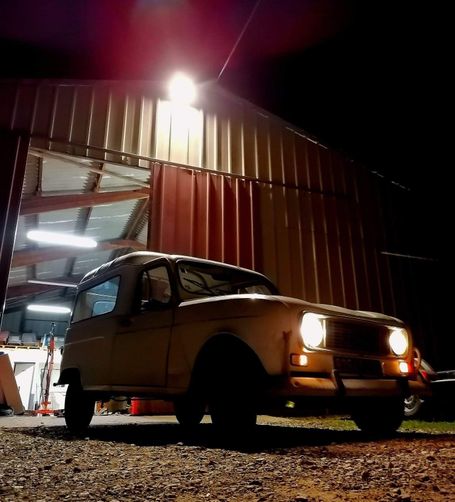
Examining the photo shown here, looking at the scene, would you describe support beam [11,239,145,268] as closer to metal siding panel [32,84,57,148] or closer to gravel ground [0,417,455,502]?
metal siding panel [32,84,57,148]

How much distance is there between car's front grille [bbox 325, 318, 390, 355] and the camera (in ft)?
10.4

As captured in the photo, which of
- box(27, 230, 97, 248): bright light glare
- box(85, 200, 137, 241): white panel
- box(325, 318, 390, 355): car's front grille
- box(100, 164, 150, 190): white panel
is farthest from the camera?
box(27, 230, 97, 248): bright light glare

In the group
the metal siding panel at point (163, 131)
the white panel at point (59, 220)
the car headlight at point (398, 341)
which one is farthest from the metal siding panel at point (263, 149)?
the car headlight at point (398, 341)

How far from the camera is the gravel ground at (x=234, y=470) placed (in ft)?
6.18

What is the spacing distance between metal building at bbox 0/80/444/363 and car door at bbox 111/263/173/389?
10.1ft

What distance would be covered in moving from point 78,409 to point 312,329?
292 centimetres

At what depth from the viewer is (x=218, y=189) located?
8078 mm

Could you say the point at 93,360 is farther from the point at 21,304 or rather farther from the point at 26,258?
the point at 21,304

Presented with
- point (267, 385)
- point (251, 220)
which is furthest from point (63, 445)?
point (251, 220)

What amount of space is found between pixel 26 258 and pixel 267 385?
10.2m

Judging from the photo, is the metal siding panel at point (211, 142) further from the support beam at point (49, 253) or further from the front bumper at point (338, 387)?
the front bumper at point (338, 387)

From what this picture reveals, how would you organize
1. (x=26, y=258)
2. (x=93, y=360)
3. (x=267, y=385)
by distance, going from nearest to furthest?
(x=267, y=385) → (x=93, y=360) → (x=26, y=258)

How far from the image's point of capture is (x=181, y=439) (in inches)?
146

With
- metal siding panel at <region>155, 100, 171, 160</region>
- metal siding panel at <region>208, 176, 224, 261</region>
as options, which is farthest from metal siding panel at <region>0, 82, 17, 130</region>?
metal siding panel at <region>208, 176, 224, 261</region>
